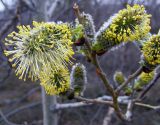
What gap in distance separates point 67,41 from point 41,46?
3.9 inches

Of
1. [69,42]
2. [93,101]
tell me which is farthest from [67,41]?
[93,101]

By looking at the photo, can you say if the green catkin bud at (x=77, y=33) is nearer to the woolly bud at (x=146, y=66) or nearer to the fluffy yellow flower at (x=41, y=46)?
the fluffy yellow flower at (x=41, y=46)

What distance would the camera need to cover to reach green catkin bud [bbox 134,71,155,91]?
1.92 m

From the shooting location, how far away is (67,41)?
137 centimetres

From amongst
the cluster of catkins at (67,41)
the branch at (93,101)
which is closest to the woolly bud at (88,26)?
the cluster of catkins at (67,41)

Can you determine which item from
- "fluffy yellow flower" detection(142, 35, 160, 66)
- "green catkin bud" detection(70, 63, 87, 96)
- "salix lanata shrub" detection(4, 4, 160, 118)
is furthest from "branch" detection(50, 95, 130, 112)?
"fluffy yellow flower" detection(142, 35, 160, 66)

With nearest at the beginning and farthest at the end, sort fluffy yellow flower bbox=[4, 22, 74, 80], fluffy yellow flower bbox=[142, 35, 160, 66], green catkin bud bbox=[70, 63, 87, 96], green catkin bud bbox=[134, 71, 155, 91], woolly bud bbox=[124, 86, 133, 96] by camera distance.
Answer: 1. fluffy yellow flower bbox=[4, 22, 74, 80]
2. fluffy yellow flower bbox=[142, 35, 160, 66]
3. green catkin bud bbox=[70, 63, 87, 96]
4. green catkin bud bbox=[134, 71, 155, 91]
5. woolly bud bbox=[124, 86, 133, 96]

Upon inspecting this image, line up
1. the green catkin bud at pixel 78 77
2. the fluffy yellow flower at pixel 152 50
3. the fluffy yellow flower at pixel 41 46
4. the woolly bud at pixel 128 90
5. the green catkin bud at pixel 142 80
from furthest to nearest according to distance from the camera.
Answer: the woolly bud at pixel 128 90 < the green catkin bud at pixel 142 80 < the green catkin bud at pixel 78 77 < the fluffy yellow flower at pixel 152 50 < the fluffy yellow flower at pixel 41 46

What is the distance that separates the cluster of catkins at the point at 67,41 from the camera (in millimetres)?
1368

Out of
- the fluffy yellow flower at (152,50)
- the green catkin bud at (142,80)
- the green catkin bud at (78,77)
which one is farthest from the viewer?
the green catkin bud at (142,80)

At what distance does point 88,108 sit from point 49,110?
4.52 meters

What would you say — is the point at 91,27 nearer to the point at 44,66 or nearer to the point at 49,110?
the point at 44,66

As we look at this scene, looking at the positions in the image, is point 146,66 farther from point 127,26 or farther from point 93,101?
point 93,101

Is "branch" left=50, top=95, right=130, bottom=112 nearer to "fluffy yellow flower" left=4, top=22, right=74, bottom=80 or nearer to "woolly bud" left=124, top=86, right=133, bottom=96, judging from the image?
"woolly bud" left=124, top=86, right=133, bottom=96
